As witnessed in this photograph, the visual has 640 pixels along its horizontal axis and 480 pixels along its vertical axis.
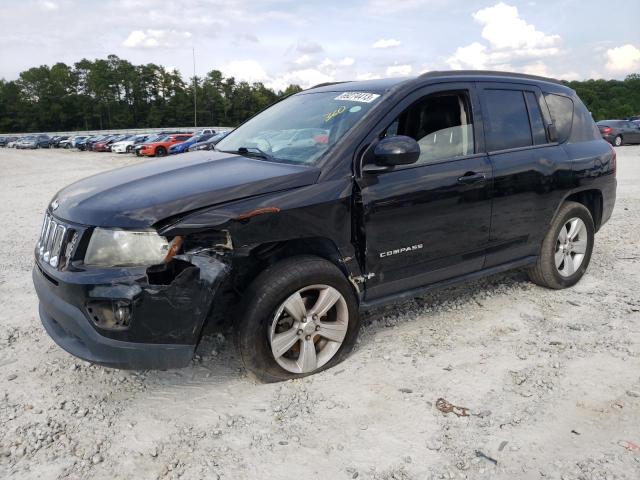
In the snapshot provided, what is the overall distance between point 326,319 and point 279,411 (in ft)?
2.15

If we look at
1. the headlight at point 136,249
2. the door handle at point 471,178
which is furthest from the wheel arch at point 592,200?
the headlight at point 136,249

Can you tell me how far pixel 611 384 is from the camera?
122 inches

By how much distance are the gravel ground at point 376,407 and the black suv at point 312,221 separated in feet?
1.14

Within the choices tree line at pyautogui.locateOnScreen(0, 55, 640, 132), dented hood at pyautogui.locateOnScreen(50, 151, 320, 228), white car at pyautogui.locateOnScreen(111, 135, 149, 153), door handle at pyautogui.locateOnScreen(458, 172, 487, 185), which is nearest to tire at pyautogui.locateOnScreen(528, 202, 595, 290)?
door handle at pyautogui.locateOnScreen(458, 172, 487, 185)

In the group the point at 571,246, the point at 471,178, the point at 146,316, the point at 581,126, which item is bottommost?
the point at 571,246

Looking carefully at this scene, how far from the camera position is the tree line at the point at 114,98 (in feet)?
320

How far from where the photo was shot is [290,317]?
10.1 ft

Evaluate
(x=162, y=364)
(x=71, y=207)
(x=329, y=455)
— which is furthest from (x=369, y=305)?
(x=71, y=207)

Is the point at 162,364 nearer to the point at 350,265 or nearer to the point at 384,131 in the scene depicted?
the point at 350,265

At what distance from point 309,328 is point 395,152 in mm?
1191

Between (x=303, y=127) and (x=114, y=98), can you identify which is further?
(x=114, y=98)

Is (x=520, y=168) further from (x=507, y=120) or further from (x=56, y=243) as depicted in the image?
(x=56, y=243)

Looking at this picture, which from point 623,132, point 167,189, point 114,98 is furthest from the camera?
point 114,98

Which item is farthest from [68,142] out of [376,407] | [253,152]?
[376,407]
